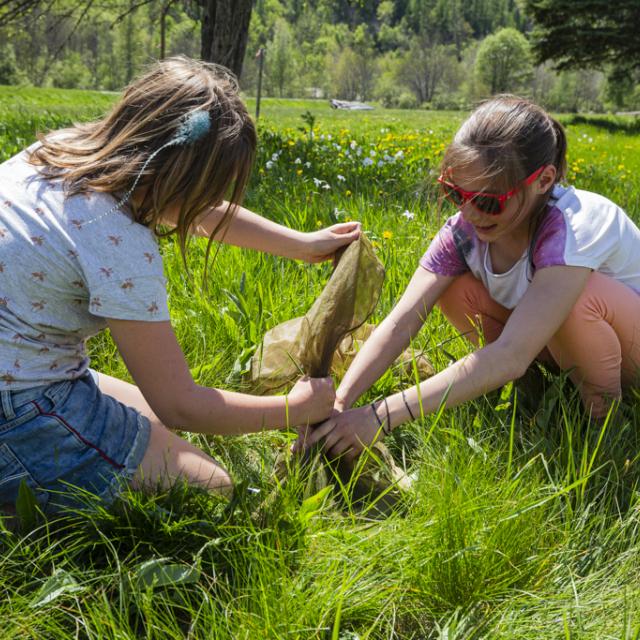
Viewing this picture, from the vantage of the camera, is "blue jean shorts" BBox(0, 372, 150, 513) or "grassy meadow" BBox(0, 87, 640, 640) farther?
"blue jean shorts" BBox(0, 372, 150, 513)

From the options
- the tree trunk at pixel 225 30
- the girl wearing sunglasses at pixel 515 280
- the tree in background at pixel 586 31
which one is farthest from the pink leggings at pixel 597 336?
the tree in background at pixel 586 31

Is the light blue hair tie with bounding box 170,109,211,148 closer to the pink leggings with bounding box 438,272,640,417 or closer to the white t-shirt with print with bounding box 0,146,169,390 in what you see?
the white t-shirt with print with bounding box 0,146,169,390

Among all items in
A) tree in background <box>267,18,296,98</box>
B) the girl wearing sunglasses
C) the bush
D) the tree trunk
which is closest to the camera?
the girl wearing sunglasses

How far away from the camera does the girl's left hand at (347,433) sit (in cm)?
173

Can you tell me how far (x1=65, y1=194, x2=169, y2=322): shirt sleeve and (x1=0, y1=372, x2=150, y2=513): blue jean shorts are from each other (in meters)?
0.28

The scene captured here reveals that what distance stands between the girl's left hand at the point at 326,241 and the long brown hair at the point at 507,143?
16.0 inches

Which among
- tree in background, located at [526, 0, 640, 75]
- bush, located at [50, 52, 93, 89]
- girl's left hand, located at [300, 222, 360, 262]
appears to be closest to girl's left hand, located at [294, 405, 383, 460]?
girl's left hand, located at [300, 222, 360, 262]

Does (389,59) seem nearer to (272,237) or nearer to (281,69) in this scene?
(281,69)

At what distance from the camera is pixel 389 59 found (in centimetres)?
11325

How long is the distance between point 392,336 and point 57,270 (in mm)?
979

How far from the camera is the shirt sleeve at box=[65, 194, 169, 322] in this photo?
4.65ft

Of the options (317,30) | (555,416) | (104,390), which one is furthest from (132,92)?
(317,30)

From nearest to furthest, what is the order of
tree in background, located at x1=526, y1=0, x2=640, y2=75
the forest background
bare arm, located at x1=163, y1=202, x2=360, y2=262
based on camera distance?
bare arm, located at x1=163, y1=202, x2=360, y2=262, tree in background, located at x1=526, y1=0, x2=640, y2=75, the forest background

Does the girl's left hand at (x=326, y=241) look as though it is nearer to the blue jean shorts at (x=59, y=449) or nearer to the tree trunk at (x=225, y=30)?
the blue jean shorts at (x=59, y=449)
